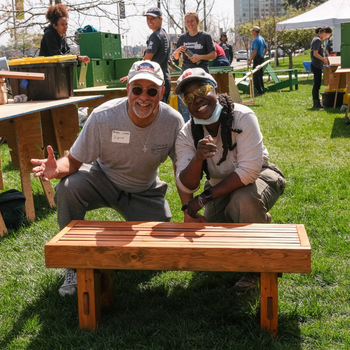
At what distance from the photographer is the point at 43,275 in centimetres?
352

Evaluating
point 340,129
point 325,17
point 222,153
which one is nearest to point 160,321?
point 222,153

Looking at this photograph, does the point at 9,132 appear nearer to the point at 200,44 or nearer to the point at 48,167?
the point at 48,167

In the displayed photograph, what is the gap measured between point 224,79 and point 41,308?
27.3ft

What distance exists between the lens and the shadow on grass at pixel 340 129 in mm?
8104

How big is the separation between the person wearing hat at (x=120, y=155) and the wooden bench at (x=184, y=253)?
1.77ft

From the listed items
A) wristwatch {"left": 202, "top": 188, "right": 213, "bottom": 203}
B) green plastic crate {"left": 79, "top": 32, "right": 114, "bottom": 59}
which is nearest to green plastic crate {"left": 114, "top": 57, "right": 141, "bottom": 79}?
green plastic crate {"left": 79, "top": 32, "right": 114, "bottom": 59}

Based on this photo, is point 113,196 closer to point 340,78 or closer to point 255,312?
point 255,312

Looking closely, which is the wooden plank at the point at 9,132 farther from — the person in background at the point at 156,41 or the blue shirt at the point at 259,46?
the blue shirt at the point at 259,46

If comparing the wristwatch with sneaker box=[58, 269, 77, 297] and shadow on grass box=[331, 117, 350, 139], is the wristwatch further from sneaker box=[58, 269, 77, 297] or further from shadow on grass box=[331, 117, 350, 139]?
shadow on grass box=[331, 117, 350, 139]

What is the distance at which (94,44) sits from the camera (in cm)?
956

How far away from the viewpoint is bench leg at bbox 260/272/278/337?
2.62 metres

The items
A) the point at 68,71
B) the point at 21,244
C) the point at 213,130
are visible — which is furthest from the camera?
the point at 68,71

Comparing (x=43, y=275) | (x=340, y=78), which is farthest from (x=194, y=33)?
(x=43, y=275)

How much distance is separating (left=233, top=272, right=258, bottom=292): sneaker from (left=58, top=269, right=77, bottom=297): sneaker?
104cm
